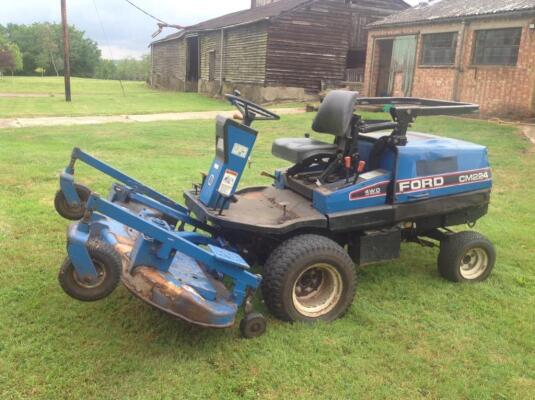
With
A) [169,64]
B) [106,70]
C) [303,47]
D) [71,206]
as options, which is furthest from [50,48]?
[71,206]

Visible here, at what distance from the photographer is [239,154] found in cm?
368

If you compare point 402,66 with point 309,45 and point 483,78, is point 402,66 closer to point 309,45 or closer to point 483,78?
point 483,78

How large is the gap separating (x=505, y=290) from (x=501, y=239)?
1369 millimetres

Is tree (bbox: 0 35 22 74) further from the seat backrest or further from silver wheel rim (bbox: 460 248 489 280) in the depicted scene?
silver wheel rim (bbox: 460 248 489 280)

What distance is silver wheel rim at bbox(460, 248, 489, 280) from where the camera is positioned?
461cm

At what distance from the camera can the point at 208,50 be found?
2986 centimetres

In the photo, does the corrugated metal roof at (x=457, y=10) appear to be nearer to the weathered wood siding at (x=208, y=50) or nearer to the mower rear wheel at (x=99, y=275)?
the weathered wood siding at (x=208, y=50)

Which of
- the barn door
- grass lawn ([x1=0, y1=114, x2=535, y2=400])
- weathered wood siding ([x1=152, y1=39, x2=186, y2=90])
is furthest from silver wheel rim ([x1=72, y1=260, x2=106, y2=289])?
weathered wood siding ([x1=152, y1=39, x2=186, y2=90])

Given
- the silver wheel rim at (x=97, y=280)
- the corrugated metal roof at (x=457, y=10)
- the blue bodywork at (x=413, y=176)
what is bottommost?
the silver wheel rim at (x=97, y=280)

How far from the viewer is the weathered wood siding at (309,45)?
2261cm

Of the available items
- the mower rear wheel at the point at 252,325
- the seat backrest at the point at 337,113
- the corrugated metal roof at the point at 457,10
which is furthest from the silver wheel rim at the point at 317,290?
the corrugated metal roof at the point at 457,10

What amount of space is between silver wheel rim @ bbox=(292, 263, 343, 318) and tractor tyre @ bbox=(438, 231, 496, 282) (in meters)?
1.25

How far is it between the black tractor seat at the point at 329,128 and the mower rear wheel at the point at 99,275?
5.58 feet

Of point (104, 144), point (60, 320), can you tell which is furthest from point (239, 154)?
point (104, 144)
